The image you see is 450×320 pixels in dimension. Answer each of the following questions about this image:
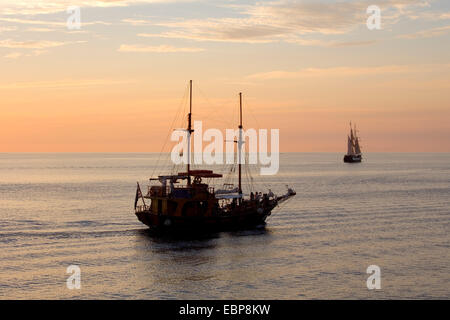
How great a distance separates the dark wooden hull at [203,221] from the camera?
6788 cm

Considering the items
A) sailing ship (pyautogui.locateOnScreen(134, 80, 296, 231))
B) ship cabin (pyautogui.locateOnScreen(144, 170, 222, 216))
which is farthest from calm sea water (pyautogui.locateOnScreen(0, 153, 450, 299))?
ship cabin (pyautogui.locateOnScreen(144, 170, 222, 216))

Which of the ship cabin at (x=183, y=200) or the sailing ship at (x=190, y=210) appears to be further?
the ship cabin at (x=183, y=200)

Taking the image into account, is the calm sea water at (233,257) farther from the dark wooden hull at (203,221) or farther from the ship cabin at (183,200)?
the ship cabin at (183,200)

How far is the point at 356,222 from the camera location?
81.3m

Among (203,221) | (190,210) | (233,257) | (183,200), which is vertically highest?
(183,200)

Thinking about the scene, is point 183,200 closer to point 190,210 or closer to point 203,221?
point 190,210

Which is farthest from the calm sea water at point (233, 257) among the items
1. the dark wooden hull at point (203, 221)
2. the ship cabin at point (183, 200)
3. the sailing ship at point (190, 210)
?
the ship cabin at point (183, 200)

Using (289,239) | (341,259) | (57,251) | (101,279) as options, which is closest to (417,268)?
(341,259)

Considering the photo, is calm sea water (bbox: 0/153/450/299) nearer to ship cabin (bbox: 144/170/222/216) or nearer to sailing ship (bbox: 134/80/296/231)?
sailing ship (bbox: 134/80/296/231)

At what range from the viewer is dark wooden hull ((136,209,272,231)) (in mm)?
67875

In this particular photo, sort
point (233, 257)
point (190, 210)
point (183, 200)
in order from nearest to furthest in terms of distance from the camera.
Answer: point (233, 257), point (183, 200), point (190, 210)

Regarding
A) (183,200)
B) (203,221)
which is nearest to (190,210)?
(183,200)

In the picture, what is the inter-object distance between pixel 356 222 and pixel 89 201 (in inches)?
2145

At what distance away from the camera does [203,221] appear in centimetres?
6875
